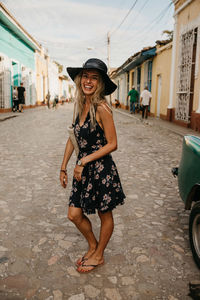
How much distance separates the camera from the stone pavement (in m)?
2.12

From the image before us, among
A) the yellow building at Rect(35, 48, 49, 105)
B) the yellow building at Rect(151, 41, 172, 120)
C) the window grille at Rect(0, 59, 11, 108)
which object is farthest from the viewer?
the yellow building at Rect(35, 48, 49, 105)

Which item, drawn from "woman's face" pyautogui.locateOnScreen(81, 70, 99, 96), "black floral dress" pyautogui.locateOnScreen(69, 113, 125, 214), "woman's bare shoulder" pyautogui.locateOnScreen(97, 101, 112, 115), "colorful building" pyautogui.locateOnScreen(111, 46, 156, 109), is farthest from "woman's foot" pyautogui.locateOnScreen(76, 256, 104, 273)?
"colorful building" pyautogui.locateOnScreen(111, 46, 156, 109)

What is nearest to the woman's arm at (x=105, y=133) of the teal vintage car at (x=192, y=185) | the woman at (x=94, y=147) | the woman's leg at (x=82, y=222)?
the woman at (x=94, y=147)

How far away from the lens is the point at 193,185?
8.19ft

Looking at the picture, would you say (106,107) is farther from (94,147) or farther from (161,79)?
(161,79)

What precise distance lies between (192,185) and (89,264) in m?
1.09

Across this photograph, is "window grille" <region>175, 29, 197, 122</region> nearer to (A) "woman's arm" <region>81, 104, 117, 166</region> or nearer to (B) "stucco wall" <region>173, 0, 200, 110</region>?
(B) "stucco wall" <region>173, 0, 200, 110</region>

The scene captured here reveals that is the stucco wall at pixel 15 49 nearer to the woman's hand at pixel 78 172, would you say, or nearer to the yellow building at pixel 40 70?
the yellow building at pixel 40 70

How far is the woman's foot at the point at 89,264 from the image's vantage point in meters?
2.30

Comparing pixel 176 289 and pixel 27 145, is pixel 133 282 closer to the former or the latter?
pixel 176 289

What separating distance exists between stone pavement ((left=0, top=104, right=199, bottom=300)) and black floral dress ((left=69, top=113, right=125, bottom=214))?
0.56 meters

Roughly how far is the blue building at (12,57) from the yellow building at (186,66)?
984 cm

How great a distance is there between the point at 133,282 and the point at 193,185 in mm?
935

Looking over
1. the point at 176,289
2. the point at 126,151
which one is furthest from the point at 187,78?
the point at 176,289
